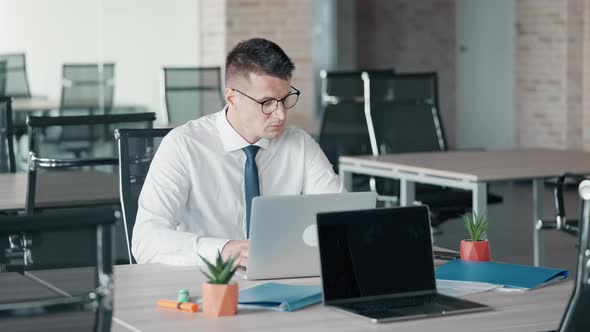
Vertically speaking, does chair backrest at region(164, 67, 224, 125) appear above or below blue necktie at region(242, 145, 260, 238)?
above

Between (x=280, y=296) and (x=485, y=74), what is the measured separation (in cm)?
991

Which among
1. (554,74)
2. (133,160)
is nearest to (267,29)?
(554,74)

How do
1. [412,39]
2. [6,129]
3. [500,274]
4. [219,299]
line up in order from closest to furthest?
[219,299] < [500,274] < [6,129] < [412,39]

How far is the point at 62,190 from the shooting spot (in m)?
4.66

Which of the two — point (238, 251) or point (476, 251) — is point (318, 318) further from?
point (476, 251)

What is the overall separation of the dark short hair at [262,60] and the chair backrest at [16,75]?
5.23 m

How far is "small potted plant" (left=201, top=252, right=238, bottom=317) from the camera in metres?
2.38

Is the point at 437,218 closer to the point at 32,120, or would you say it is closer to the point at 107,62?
the point at 32,120

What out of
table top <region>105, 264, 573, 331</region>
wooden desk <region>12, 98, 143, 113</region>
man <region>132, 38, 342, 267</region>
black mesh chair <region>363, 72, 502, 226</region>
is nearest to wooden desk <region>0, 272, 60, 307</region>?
table top <region>105, 264, 573, 331</region>

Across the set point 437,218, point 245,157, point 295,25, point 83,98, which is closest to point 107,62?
point 83,98

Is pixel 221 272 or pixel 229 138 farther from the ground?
pixel 229 138

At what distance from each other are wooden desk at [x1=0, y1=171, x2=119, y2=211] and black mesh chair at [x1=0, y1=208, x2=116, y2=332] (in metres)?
2.38

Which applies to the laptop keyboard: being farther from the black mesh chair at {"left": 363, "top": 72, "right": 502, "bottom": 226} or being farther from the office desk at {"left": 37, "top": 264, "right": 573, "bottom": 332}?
the black mesh chair at {"left": 363, "top": 72, "right": 502, "bottom": 226}

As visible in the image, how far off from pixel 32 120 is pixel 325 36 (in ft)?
34.9
